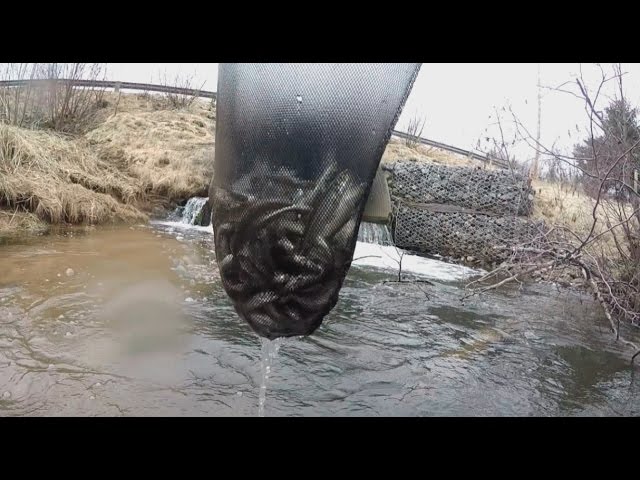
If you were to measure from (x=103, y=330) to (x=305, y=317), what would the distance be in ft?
9.24

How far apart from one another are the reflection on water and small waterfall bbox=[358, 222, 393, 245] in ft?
13.5

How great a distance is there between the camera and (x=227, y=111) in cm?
142

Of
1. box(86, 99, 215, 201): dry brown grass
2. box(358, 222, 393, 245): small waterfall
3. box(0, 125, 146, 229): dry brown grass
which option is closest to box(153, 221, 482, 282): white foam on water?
box(358, 222, 393, 245): small waterfall

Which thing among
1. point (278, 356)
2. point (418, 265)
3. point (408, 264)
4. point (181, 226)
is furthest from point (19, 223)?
point (418, 265)

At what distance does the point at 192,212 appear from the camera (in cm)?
1004

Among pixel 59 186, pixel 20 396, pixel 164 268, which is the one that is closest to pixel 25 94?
pixel 59 186

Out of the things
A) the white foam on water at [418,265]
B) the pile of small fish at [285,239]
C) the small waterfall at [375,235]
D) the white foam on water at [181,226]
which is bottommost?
the white foam on water at [418,265]

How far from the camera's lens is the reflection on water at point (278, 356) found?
2828 millimetres

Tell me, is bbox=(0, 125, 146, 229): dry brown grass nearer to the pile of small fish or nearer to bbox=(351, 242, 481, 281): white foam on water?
bbox=(351, 242, 481, 281): white foam on water

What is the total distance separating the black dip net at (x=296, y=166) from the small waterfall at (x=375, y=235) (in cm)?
864

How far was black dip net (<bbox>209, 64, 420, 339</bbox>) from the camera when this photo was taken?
1.29 m

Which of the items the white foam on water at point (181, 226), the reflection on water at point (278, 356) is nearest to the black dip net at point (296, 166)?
the reflection on water at point (278, 356)

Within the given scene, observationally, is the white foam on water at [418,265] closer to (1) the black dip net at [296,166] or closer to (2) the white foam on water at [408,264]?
(2) the white foam on water at [408,264]
